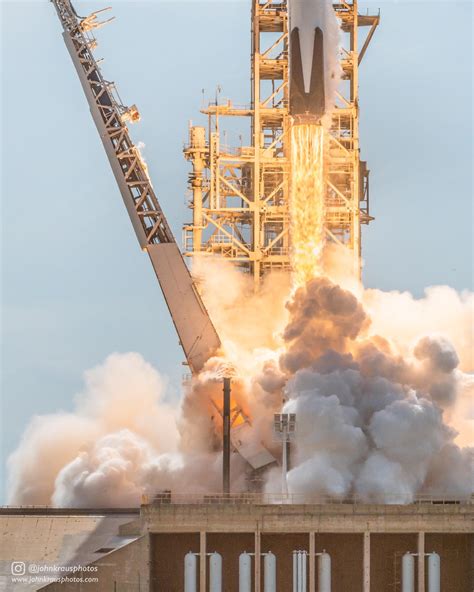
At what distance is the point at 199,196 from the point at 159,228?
722 centimetres

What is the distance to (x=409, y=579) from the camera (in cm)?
6494

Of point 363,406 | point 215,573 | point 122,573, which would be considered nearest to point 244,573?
point 215,573

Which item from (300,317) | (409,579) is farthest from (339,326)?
(409,579)

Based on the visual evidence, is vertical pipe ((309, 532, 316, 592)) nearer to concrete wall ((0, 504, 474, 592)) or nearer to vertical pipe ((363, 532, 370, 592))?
concrete wall ((0, 504, 474, 592))

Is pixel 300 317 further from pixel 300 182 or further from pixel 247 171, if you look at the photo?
pixel 247 171

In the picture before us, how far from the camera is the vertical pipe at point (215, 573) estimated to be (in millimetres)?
64562

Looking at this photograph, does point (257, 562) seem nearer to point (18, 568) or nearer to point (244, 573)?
point (244, 573)

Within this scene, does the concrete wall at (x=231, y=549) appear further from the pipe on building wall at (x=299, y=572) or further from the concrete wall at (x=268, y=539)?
the pipe on building wall at (x=299, y=572)

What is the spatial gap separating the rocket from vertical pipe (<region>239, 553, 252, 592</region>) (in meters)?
19.0

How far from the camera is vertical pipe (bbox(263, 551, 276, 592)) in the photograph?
64562mm

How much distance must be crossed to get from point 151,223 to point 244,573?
17.9 metres

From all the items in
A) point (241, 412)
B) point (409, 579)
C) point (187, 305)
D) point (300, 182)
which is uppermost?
point (300, 182)

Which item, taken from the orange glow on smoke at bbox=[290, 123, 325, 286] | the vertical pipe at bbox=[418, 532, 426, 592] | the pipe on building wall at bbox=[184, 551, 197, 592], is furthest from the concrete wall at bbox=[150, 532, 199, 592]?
the orange glow on smoke at bbox=[290, 123, 325, 286]

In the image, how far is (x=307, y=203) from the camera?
249 ft
